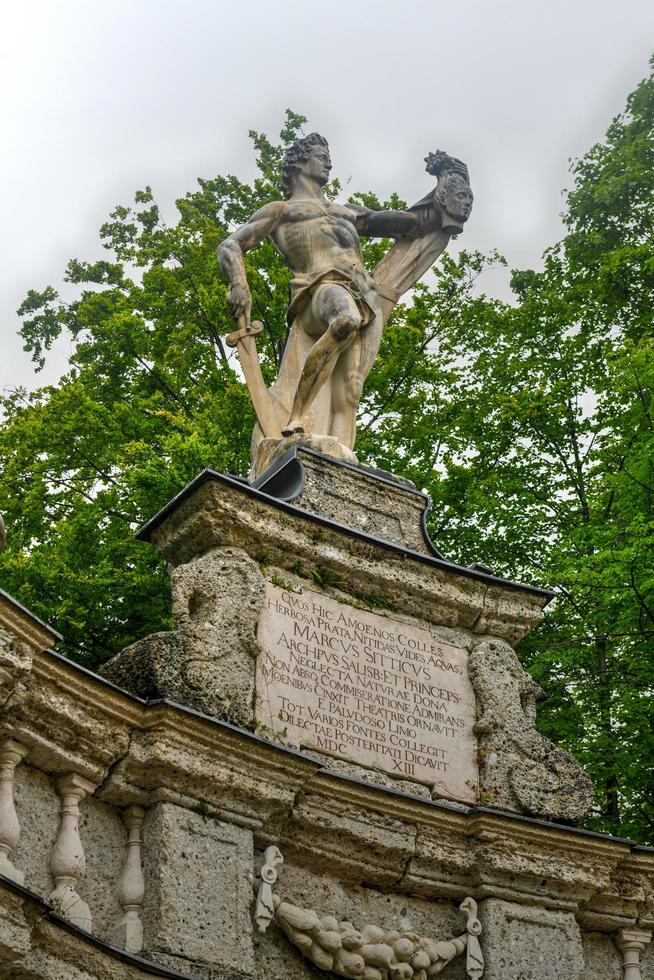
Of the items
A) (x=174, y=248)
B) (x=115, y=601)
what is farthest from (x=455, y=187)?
(x=174, y=248)

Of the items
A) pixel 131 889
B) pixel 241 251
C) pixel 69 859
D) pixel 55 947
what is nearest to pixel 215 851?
pixel 131 889

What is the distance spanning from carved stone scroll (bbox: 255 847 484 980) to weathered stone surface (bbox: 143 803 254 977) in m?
0.18

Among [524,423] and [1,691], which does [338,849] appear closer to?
[1,691]

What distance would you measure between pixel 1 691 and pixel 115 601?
6.26 meters

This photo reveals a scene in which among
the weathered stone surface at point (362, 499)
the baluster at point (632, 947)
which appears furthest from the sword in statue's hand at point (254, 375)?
the baluster at point (632, 947)

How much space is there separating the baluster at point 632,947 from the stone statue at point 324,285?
357 cm

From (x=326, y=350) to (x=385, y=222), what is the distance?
159 cm

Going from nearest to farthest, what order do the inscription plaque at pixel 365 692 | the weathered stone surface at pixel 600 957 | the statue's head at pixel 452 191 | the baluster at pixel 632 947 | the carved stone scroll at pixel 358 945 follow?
1. the carved stone scroll at pixel 358 945
2. the inscription plaque at pixel 365 692
3. the weathered stone surface at pixel 600 957
4. the baluster at pixel 632 947
5. the statue's head at pixel 452 191

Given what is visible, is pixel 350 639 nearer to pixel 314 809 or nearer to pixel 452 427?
pixel 314 809

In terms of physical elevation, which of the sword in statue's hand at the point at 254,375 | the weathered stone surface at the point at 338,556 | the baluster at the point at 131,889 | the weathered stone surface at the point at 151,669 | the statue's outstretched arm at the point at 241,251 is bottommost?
the baluster at the point at 131,889

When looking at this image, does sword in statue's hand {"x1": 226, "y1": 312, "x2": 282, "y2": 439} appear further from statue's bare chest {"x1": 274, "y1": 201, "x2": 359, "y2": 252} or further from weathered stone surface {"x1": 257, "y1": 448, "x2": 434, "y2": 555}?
statue's bare chest {"x1": 274, "y1": 201, "x2": 359, "y2": 252}

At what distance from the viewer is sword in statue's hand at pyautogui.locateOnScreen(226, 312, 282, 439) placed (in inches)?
414

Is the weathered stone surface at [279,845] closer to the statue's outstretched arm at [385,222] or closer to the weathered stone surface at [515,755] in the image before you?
the weathered stone surface at [515,755]

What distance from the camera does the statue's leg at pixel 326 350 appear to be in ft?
34.1
